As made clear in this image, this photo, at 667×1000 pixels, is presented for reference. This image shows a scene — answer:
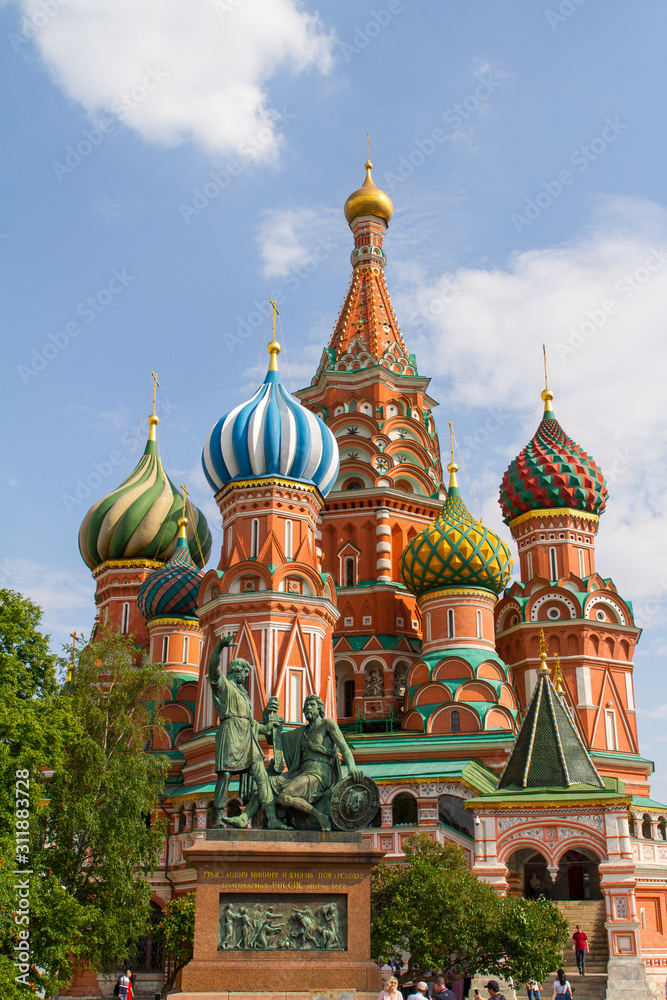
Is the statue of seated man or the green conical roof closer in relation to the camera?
the statue of seated man

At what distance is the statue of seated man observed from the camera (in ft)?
42.5

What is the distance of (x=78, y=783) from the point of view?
2005 centimetres

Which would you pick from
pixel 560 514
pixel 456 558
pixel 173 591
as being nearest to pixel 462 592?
pixel 456 558

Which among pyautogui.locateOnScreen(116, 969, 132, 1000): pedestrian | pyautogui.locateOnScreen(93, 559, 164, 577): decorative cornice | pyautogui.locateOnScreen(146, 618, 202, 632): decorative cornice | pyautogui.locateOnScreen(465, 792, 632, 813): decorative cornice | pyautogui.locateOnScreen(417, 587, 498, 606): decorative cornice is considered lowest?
pyautogui.locateOnScreen(116, 969, 132, 1000): pedestrian

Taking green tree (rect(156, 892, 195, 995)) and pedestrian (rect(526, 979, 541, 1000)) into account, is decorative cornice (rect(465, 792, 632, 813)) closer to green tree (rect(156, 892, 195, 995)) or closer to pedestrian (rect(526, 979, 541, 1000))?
pedestrian (rect(526, 979, 541, 1000))

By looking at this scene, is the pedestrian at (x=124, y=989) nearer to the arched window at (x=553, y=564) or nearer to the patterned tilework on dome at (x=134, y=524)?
the arched window at (x=553, y=564)

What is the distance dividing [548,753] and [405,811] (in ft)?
19.2

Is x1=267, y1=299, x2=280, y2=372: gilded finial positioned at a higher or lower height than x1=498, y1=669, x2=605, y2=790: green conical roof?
higher

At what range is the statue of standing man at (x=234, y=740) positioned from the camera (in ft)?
42.5

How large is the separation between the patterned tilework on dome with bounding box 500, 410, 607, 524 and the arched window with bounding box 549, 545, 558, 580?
134 centimetres

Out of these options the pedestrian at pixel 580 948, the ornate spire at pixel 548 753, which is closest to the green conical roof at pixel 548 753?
the ornate spire at pixel 548 753

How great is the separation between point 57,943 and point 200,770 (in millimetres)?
9245

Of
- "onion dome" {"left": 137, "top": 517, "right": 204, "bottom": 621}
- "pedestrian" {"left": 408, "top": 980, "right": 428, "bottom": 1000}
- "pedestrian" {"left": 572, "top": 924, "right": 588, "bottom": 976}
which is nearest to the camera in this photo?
"pedestrian" {"left": 408, "top": 980, "right": 428, "bottom": 1000}

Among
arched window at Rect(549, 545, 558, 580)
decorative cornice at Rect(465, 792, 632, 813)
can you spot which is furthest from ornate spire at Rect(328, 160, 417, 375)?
decorative cornice at Rect(465, 792, 632, 813)
